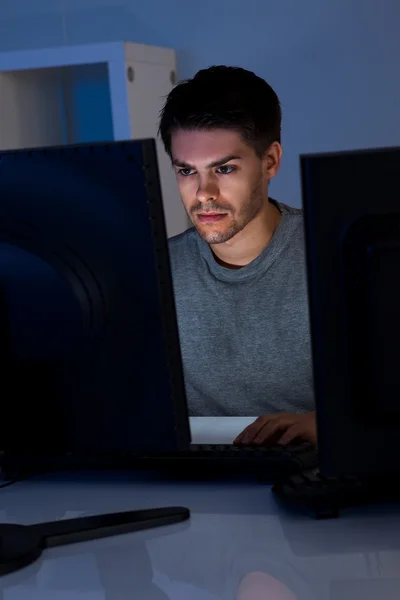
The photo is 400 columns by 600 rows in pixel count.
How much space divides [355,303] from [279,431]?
529 millimetres

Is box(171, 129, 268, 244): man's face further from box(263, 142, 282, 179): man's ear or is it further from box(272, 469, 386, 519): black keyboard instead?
box(272, 469, 386, 519): black keyboard

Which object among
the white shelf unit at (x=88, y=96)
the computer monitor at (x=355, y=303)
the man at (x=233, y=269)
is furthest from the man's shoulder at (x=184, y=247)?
the computer monitor at (x=355, y=303)

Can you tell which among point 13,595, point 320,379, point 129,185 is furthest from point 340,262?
point 13,595

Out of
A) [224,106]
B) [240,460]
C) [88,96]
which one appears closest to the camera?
[240,460]

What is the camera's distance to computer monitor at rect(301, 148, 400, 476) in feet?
3.33

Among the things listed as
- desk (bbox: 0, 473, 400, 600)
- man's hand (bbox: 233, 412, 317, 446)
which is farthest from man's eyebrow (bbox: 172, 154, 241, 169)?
desk (bbox: 0, 473, 400, 600)

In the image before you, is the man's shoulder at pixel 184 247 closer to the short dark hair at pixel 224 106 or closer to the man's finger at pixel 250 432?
the short dark hair at pixel 224 106

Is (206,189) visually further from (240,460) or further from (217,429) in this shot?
(240,460)

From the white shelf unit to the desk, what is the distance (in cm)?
174

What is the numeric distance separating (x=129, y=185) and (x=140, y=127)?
2.33 m

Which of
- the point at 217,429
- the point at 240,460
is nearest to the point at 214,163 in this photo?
the point at 217,429

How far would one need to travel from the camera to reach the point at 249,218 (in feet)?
7.22

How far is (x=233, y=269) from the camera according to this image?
2.17 metres

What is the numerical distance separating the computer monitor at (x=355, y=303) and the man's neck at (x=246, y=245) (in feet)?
3.73
